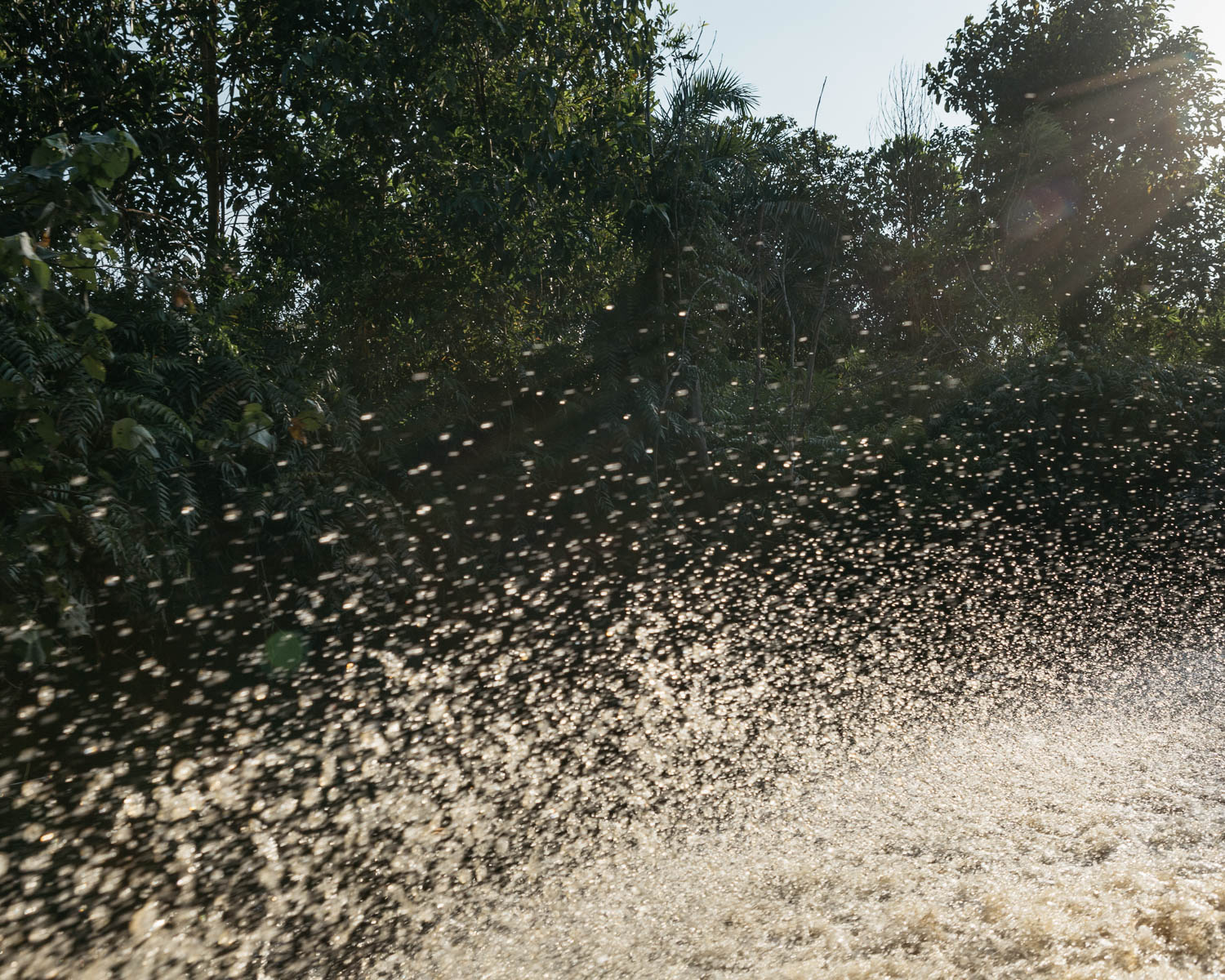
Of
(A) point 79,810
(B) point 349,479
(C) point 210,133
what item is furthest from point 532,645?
(C) point 210,133

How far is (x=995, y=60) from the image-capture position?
1709 centimetres

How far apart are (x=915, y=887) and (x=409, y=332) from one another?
706cm

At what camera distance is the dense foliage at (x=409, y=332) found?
5.84m

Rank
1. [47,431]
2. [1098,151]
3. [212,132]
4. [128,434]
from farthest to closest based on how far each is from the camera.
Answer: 1. [1098,151]
2. [212,132]
3. [47,431]
4. [128,434]

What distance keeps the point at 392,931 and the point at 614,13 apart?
302 inches

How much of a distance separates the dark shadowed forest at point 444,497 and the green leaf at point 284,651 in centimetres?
3

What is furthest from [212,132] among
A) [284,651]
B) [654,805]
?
[654,805]

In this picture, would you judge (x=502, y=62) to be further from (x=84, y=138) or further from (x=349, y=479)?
(x=84, y=138)

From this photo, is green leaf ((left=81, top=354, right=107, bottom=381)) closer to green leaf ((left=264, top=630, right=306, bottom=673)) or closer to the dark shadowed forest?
the dark shadowed forest

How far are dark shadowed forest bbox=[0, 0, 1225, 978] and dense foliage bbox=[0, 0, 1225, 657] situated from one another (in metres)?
0.04

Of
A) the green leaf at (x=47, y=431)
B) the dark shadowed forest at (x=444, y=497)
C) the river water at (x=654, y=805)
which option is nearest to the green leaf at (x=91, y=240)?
the dark shadowed forest at (x=444, y=497)

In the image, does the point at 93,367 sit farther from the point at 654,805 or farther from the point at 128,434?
the point at 654,805

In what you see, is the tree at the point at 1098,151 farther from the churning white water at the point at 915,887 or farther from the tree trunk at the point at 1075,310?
the churning white water at the point at 915,887

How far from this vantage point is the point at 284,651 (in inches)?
246
